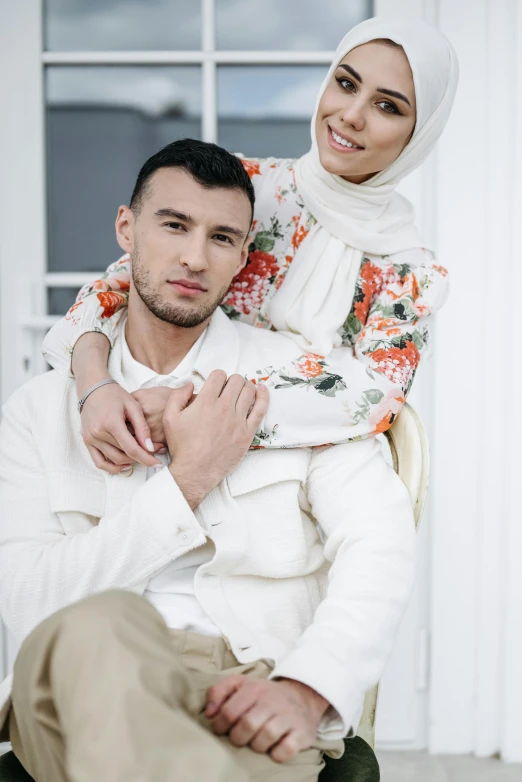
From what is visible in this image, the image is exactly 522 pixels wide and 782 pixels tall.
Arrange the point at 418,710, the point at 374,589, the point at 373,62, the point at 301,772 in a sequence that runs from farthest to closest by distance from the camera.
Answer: the point at 418,710 < the point at 373,62 < the point at 374,589 < the point at 301,772

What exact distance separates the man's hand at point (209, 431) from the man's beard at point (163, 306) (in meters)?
0.16

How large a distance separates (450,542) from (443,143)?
3.62 ft

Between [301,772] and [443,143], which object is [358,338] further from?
[443,143]

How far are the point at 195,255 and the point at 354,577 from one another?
23.1 inches

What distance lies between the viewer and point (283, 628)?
1251 mm

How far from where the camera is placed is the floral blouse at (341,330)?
1254mm

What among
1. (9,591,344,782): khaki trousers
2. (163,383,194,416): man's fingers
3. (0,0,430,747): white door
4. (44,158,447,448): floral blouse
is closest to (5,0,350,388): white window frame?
(0,0,430,747): white door

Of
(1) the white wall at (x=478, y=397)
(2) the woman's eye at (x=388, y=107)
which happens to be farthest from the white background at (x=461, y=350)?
(2) the woman's eye at (x=388, y=107)

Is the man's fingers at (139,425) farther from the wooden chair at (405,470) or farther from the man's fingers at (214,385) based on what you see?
the wooden chair at (405,470)

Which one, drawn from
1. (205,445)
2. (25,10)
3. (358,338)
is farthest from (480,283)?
(25,10)

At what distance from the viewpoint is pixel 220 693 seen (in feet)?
3.20

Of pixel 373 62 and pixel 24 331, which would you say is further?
pixel 24 331

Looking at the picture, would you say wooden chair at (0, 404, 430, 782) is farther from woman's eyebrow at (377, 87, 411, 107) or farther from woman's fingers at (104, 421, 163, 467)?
woman's eyebrow at (377, 87, 411, 107)

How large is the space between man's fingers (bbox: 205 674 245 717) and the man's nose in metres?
0.67
